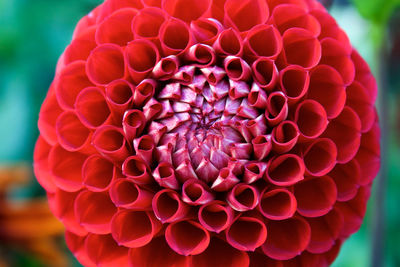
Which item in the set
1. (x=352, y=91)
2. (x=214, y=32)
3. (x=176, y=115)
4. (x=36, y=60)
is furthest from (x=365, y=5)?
(x=36, y=60)

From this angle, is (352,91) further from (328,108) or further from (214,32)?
(214,32)

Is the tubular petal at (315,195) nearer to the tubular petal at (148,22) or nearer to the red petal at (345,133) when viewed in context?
the red petal at (345,133)

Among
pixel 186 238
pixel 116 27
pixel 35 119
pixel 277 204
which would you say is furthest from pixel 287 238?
pixel 35 119

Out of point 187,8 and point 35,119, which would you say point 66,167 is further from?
point 35,119

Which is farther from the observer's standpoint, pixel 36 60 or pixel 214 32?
pixel 36 60

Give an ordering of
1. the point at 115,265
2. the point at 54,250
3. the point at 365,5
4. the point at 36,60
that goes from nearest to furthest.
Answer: the point at 115,265 → the point at 365,5 → the point at 54,250 → the point at 36,60

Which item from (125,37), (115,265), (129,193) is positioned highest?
(125,37)

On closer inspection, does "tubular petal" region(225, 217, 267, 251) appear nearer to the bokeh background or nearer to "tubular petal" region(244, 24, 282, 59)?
"tubular petal" region(244, 24, 282, 59)

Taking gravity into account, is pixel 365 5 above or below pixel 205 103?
above
